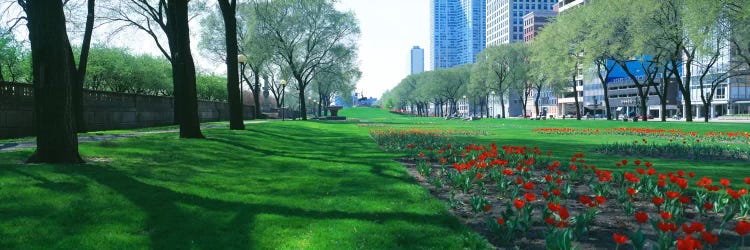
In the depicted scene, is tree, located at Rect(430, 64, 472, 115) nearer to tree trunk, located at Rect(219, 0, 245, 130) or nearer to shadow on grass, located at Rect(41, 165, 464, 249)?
tree trunk, located at Rect(219, 0, 245, 130)

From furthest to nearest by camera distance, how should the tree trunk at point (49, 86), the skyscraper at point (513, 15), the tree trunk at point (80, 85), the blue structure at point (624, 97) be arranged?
the skyscraper at point (513, 15)
the blue structure at point (624, 97)
the tree trunk at point (80, 85)
the tree trunk at point (49, 86)

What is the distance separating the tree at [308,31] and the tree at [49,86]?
35992 millimetres

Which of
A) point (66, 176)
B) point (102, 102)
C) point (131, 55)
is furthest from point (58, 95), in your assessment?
point (131, 55)

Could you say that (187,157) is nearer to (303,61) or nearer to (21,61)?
(303,61)

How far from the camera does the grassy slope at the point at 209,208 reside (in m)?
4.92

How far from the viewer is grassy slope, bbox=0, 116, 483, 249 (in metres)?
4.92

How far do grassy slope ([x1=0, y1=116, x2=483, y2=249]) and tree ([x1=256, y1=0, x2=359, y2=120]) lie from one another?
37401mm

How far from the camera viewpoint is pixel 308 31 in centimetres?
5053

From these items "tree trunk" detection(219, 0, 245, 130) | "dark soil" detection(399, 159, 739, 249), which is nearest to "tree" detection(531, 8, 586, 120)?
"tree trunk" detection(219, 0, 245, 130)

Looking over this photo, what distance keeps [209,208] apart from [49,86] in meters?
4.93

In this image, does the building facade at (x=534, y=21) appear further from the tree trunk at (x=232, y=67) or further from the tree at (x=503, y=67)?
the tree trunk at (x=232, y=67)

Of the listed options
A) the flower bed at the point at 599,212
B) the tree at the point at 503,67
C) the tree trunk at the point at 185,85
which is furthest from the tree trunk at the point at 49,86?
the tree at the point at 503,67

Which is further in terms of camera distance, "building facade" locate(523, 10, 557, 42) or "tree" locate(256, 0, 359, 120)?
"building facade" locate(523, 10, 557, 42)

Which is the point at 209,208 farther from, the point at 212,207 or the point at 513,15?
the point at 513,15
